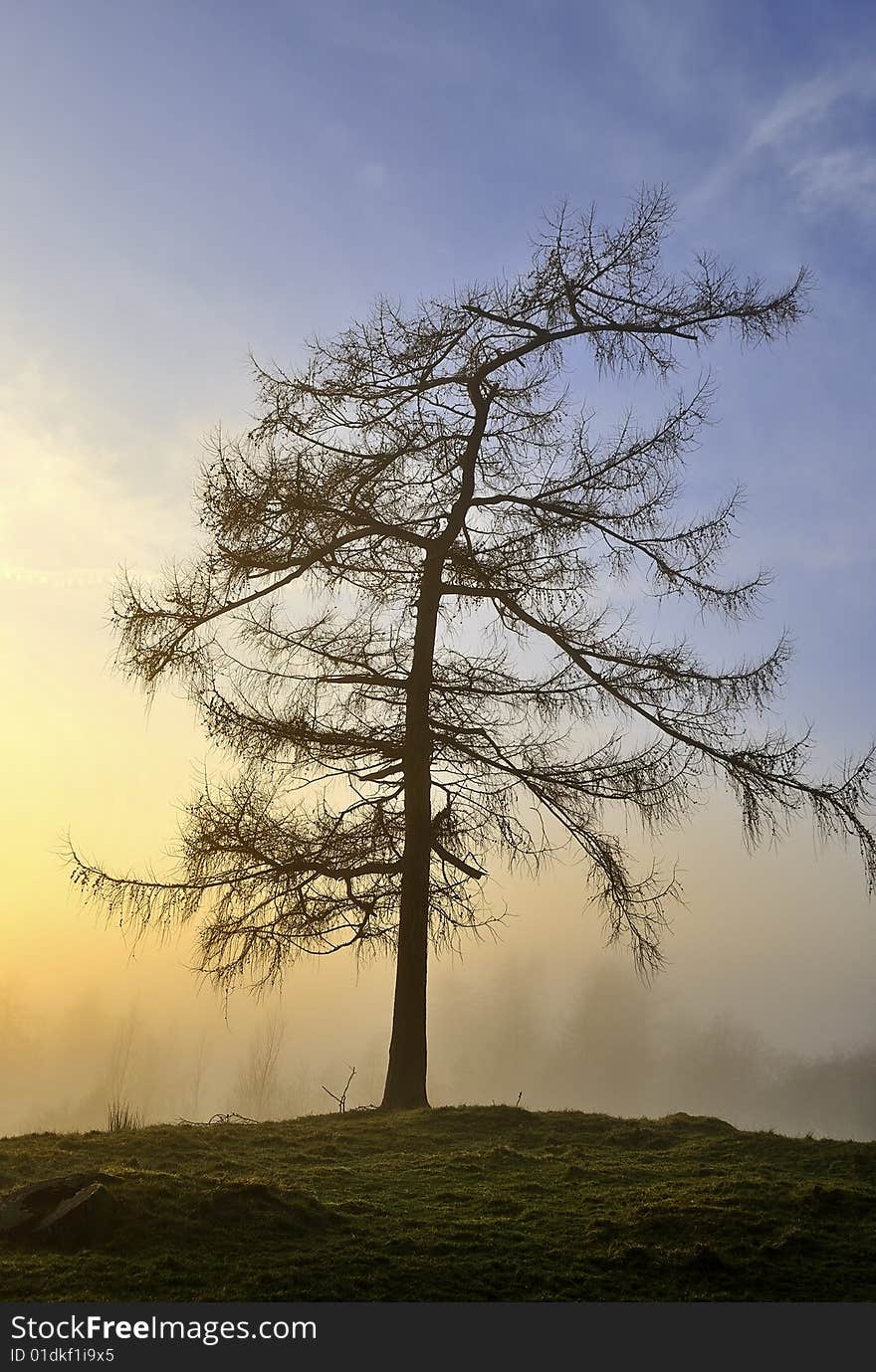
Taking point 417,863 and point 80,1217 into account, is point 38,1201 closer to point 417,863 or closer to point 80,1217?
point 80,1217

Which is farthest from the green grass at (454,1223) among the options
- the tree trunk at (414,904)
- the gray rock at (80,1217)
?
the tree trunk at (414,904)

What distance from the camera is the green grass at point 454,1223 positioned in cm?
484

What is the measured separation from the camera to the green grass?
191 inches

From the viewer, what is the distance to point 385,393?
521 inches

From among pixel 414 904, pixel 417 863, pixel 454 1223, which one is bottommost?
pixel 454 1223

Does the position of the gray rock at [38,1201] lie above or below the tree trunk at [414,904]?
below

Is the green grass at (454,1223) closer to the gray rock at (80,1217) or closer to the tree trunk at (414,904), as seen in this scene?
the gray rock at (80,1217)

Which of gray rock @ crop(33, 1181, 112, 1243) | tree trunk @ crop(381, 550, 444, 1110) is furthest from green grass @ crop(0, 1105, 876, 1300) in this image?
tree trunk @ crop(381, 550, 444, 1110)

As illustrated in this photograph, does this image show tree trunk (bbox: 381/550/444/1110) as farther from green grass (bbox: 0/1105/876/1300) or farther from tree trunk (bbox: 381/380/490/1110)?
green grass (bbox: 0/1105/876/1300)

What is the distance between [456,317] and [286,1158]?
9.60 m

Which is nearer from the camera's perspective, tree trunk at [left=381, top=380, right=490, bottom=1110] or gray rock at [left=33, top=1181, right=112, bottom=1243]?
gray rock at [left=33, top=1181, right=112, bottom=1243]

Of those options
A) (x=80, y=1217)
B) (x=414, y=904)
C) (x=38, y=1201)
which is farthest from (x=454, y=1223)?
(x=414, y=904)

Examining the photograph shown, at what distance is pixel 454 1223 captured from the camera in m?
5.89

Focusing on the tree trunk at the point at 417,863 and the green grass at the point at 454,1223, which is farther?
the tree trunk at the point at 417,863
